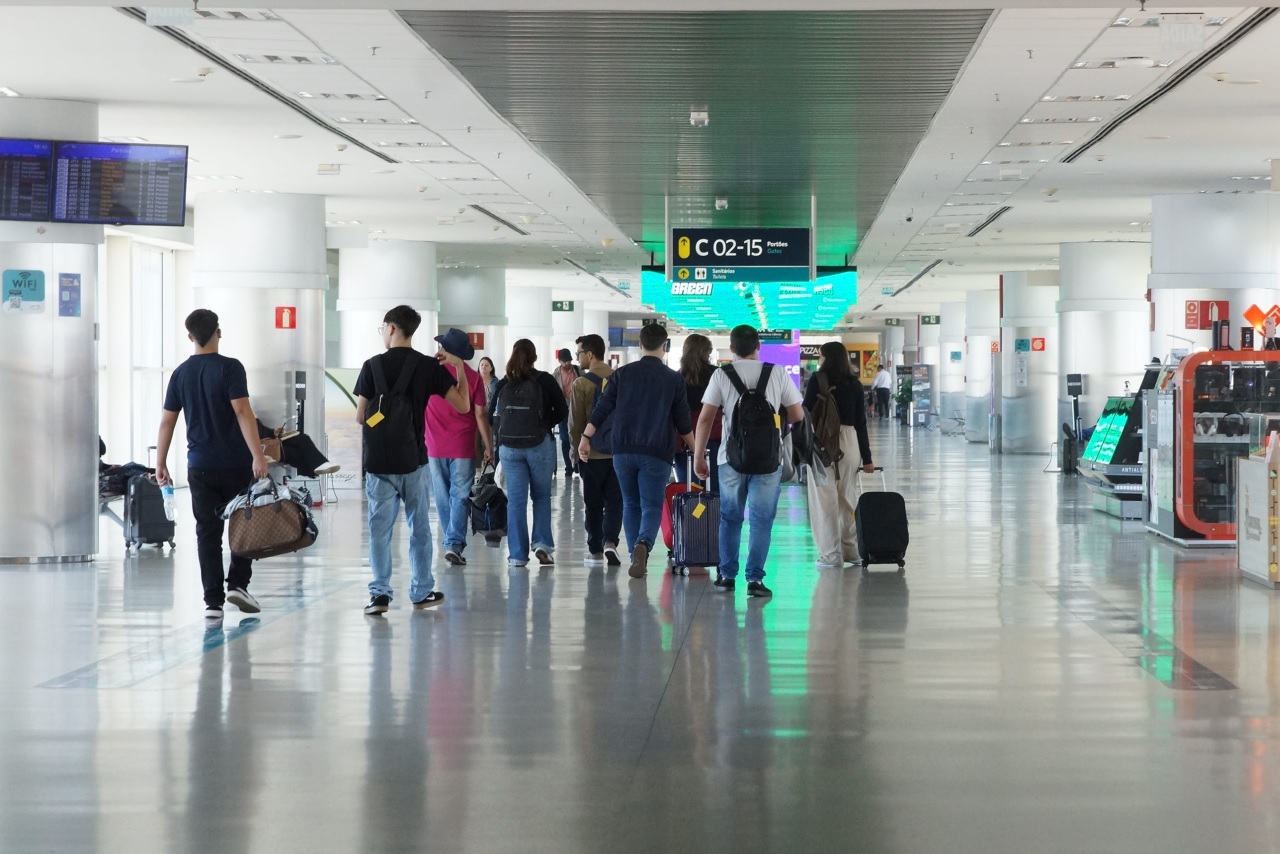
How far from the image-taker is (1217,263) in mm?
15945

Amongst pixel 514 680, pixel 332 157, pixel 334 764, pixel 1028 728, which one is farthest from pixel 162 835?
pixel 332 157

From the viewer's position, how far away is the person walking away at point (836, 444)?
9.70 meters

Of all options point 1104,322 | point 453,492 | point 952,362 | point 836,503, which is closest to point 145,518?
point 453,492

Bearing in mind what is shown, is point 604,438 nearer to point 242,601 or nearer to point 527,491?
point 527,491

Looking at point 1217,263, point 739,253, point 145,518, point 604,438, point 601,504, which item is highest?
point 739,253

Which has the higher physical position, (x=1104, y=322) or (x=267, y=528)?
(x=1104, y=322)

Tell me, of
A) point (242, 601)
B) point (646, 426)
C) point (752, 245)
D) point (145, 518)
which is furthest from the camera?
point (752, 245)

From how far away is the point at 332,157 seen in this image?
13.5 metres

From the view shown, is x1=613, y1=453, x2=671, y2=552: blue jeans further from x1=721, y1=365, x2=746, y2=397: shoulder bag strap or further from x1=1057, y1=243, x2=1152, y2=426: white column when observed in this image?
x1=1057, y1=243, x2=1152, y2=426: white column

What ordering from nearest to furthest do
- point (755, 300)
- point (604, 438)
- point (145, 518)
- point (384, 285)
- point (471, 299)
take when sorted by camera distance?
point (604, 438), point (145, 518), point (384, 285), point (755, 300), point (471, 299)

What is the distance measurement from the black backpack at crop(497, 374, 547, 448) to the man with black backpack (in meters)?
1.23

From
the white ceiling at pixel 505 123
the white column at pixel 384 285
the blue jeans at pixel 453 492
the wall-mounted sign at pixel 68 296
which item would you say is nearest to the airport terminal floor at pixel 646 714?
the blue jeans at pixel 453 492

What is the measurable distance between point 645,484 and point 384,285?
13.3 m

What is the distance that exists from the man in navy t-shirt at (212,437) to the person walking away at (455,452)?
6.66 ft
